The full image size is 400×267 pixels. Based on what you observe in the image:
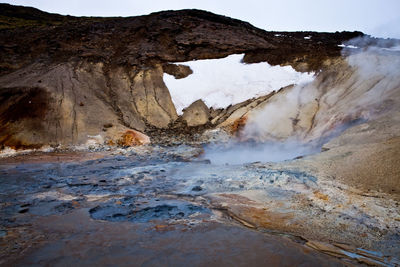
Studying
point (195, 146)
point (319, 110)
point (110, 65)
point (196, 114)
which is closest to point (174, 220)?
point (195, 146)

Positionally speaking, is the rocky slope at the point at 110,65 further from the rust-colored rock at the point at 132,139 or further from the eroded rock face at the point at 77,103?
the rust-colored rock at the point at 132,139

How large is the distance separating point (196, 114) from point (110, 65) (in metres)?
5.61

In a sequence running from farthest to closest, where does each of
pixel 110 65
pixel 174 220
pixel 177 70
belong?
pixel 177 70
pixel 110 65
pixel 174 220

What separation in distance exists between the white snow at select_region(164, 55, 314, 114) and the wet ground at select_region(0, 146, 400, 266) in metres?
7.84

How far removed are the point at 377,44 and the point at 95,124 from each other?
15.2 meters

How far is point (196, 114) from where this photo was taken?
1302 centimetres

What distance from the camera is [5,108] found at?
11.0m

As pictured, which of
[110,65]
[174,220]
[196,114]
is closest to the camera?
[174,220]

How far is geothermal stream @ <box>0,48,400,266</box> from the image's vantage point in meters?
2.62

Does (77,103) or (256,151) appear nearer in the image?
(256,151)

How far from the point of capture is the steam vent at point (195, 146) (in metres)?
2.91

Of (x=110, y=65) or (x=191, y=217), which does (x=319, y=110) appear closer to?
(x=191, y=217)

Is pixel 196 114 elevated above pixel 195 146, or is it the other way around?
pixel 196 114

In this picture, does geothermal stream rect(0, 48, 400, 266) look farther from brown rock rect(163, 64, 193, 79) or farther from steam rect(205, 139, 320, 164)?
brown rock rect(163, 64, 193, 79)
